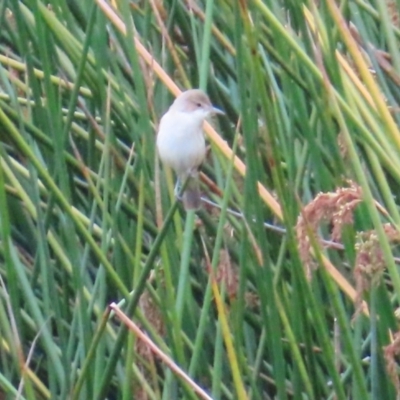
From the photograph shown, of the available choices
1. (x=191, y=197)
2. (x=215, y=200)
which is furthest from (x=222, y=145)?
(x=215, y=200)

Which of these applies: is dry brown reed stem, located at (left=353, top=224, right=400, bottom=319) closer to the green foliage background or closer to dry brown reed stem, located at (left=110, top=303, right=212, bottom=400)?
the green foliage background

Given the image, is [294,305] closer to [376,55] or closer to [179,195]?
[179,195]

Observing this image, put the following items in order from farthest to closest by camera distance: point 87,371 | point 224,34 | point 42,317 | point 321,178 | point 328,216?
point 224,34, point 42,317, point 321,178, point 87,371, point 328,216

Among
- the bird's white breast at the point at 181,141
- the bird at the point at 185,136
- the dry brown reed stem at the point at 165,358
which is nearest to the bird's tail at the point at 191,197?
the bird at the point at 185,136

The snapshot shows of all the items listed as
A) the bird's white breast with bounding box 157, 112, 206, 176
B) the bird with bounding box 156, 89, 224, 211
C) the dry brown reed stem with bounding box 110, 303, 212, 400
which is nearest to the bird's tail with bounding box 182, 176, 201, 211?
the bird with bounding box 156, 89, 224, 211

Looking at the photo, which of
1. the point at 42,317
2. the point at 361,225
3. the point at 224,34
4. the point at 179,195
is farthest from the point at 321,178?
the point at 42,317
